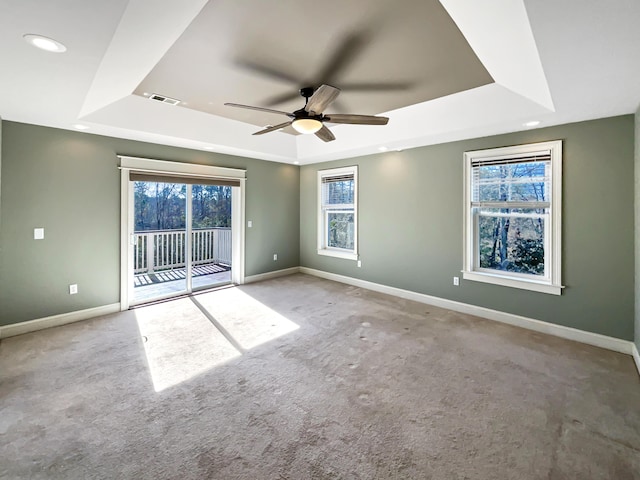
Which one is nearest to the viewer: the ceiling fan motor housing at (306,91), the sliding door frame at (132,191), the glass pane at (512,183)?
the ceiling fan motor housing at (306,91)

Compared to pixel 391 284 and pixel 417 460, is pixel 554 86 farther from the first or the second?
pixel 391 284

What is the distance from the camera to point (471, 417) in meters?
2.09

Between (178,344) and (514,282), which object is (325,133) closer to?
(178,344)

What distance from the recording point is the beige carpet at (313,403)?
1707 millimetres

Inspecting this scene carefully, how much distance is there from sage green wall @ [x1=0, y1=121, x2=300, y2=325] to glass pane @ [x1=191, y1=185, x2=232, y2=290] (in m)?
0.88

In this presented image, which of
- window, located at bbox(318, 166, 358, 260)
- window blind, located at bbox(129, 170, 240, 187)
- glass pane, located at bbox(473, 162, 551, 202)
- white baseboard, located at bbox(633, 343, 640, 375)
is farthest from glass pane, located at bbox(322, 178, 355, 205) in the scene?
white baseboard, located at bbox(633, 343, 640, 375)

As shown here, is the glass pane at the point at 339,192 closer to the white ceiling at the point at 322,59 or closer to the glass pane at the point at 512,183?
the white ceiling at the point at 322,59

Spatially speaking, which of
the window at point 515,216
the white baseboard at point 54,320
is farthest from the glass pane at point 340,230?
the white baseboard at point 54,320

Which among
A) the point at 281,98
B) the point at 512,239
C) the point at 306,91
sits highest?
the point at 281,98

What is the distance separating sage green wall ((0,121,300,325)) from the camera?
11.1 feet

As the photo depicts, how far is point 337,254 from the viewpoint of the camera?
19.4ft

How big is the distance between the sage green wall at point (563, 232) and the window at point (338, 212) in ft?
0.51

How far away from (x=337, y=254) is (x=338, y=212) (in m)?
0.84

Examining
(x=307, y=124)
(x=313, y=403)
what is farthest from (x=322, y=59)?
(x=313, y=403)
